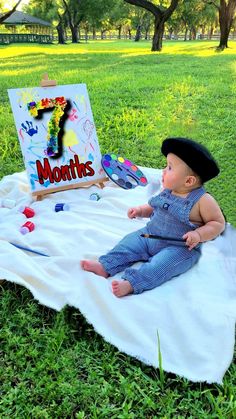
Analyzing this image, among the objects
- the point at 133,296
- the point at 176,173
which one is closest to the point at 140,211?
the point at 176,173

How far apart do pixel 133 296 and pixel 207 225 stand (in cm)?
59

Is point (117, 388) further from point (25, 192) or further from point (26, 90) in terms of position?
point (26, 90)

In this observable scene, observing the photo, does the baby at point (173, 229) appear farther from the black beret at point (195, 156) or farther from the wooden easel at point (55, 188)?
the wooden easel at point (55, 188)

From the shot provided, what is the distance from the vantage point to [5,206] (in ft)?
12.4

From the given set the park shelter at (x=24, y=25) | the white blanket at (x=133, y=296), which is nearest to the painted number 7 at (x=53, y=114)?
the white blanket at (x=133, y=296)

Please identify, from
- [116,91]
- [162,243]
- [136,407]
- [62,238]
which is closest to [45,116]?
[62,238]

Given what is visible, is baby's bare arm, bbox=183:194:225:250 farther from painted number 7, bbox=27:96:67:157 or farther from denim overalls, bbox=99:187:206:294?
painted number 7, bbox=27:96:67:157

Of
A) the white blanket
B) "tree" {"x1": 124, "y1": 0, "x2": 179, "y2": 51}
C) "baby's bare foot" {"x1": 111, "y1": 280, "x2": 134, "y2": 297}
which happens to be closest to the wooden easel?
the white blanket

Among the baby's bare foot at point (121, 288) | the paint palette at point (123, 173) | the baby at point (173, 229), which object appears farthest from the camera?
the paint palette at point (123, 173)

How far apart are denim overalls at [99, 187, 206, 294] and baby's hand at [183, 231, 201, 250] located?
0.32 feet

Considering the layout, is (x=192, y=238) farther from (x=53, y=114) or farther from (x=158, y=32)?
(x=158, y=32)

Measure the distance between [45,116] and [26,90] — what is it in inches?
10.5

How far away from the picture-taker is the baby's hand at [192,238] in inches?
100

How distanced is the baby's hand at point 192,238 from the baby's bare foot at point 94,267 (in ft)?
1.65
